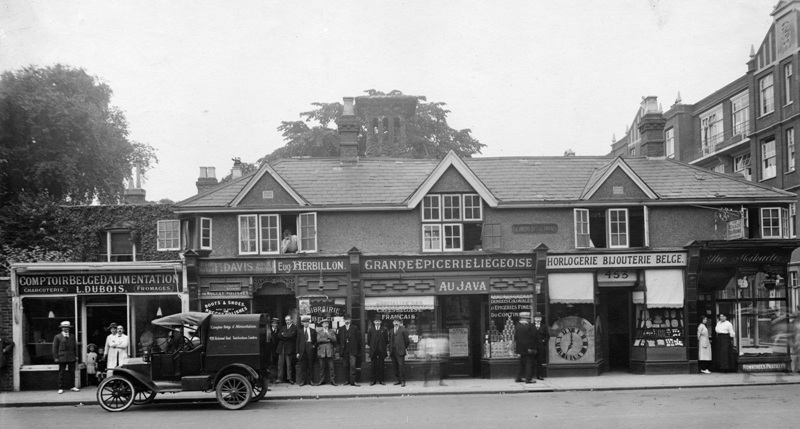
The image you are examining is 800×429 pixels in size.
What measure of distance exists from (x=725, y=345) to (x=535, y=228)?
669cm

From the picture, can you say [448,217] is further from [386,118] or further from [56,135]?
[386,118]

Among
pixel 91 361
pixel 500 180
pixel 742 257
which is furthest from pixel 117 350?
pixel 742 257

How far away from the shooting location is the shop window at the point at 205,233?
22703mm

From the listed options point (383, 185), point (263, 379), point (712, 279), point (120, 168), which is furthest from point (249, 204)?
point (120, 168)

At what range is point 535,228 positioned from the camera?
23.2 m

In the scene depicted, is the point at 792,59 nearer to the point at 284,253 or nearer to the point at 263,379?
the point at 284,253

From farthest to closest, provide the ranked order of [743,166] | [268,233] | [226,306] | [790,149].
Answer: [743,166]
[790,149]
[268,233]
[226,306]

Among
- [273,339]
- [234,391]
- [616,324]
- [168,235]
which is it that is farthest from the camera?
[168,235]

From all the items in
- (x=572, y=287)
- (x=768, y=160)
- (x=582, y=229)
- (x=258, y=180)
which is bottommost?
(x=572, y=287)

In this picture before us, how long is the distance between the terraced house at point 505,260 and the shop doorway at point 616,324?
0.06 metres

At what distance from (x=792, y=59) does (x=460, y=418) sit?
2887cm

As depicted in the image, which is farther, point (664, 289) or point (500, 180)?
point (500, 180)

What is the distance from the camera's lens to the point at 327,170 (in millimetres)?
25047

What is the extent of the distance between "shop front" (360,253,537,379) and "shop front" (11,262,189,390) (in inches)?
234
